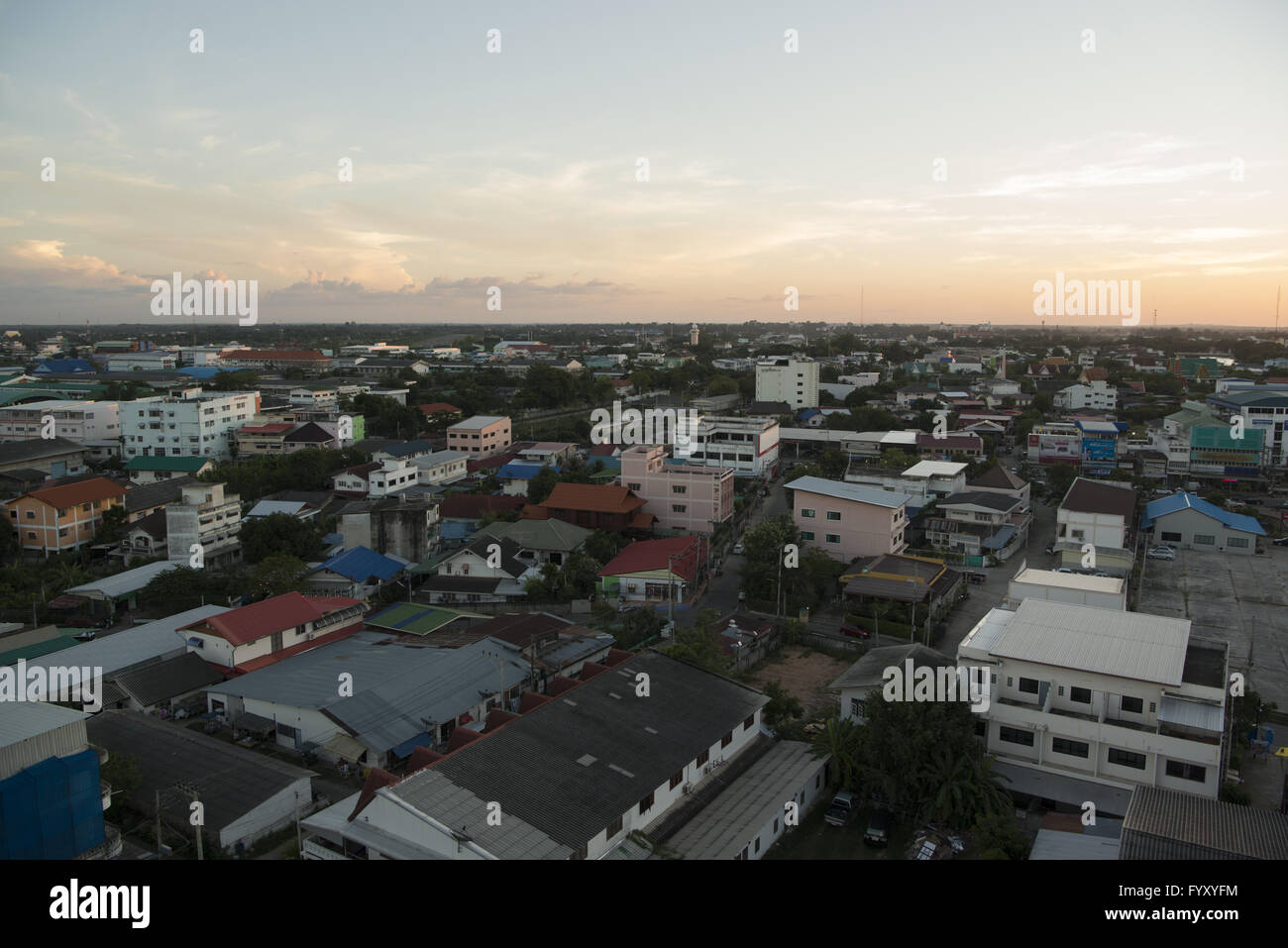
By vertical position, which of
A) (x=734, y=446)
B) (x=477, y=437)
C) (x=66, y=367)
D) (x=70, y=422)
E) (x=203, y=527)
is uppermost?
(x=66, y=367)

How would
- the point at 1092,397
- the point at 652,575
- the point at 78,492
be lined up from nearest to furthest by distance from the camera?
1. the point at 652,575
2. the point at 78,492
3. the point at 1092,397

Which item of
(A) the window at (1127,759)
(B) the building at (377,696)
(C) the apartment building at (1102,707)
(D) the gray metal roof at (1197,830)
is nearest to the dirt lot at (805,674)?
(C) the apartment building at (1102,707)

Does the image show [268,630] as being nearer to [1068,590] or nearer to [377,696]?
[377,696]

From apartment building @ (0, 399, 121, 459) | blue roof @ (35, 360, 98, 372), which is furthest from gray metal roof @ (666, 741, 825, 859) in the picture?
blue roof @ (35, 360, 98, 372)

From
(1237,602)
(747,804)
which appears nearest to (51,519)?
(747,804)

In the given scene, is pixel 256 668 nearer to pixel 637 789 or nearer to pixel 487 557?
pixel 487 557

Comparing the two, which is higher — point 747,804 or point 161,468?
point 161,468

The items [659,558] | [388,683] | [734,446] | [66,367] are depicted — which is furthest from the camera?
[66,367]
